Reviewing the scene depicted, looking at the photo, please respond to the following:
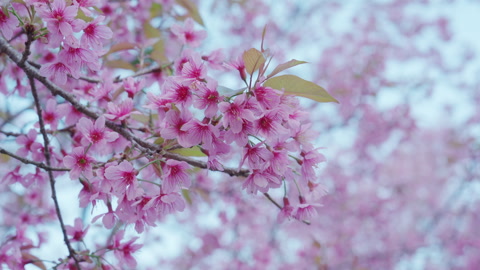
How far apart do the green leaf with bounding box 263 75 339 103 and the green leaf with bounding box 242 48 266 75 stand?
0.05m

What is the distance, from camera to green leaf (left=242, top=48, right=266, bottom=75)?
3.53ft

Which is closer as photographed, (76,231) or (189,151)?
(189,151)

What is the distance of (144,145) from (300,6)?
6476 mm

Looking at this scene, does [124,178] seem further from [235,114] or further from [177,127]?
[235,114]

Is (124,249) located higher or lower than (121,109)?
lower

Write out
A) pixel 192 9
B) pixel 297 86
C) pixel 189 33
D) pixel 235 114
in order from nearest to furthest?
pixel 235 114 < pixel 297 86 < pixel 189 33 < pixel 192 9

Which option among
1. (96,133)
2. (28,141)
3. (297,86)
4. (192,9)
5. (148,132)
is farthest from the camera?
(192,9)

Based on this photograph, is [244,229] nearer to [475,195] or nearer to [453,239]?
[453,239]

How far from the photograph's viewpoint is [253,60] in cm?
109

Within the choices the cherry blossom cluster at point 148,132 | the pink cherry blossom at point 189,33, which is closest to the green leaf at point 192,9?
the pink cherry blossom at point 189,33

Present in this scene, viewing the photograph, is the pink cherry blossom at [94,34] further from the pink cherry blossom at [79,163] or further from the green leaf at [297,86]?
the green leaf at [297,86]

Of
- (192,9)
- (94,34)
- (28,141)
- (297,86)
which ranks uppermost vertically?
(192,9)

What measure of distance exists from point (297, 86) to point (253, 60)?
14 centimetres

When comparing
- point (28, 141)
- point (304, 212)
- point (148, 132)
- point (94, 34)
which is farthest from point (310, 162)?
point (28, 141)
